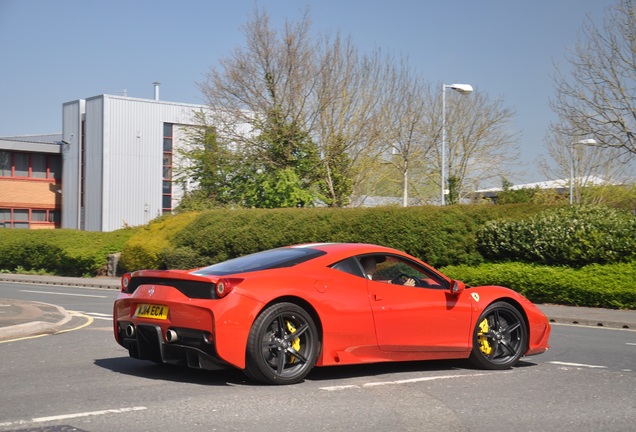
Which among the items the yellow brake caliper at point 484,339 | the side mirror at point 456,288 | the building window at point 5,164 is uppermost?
the building window at point 5,164

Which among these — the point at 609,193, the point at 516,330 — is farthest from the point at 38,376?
the point at 609,193

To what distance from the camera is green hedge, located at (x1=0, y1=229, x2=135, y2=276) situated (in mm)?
34438

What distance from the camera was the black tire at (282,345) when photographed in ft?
24.7

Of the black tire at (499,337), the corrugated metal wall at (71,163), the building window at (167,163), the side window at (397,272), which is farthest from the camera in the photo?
the building window at (167,163)

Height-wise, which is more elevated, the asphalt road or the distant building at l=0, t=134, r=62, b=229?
the distant building at l=0, t=134, r=62, b=229

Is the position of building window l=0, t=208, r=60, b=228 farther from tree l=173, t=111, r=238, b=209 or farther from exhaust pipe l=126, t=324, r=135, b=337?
exhaust pipe l=126, t=324, r=135, b=337

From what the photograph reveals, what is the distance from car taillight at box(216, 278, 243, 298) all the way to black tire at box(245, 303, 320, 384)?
14.1 inches

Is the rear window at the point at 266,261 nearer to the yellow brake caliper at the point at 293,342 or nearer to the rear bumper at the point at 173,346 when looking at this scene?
the yellow brake caliper at the point at 293,342

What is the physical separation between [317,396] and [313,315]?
91 cm

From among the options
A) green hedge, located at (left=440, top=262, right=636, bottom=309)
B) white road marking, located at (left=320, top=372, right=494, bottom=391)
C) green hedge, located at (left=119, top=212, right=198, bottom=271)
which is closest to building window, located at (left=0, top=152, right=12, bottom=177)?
green hedge, located at (left=119, top=212, right=198, bottom=271)

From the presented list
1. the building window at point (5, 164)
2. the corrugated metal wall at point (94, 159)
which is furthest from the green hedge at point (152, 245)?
the building window at point (5, 164)

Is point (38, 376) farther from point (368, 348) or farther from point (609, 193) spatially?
point (609, 193)

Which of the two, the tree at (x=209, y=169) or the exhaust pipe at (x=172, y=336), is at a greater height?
the tree at (x=209, y=169)

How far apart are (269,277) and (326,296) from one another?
604 millimetres
